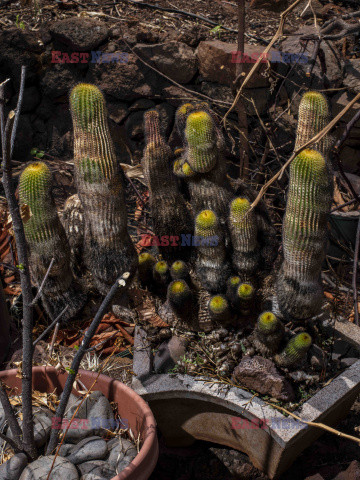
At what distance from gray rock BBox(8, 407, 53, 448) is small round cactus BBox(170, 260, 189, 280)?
72 centimetres

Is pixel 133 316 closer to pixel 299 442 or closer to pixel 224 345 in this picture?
pixel 224 345

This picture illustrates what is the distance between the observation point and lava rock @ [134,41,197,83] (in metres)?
3.54

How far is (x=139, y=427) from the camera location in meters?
1.53

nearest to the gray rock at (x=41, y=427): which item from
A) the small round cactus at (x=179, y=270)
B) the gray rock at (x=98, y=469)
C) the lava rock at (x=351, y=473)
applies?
the gray rock at (x=98, y=469)

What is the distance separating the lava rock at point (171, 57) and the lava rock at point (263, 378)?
2.42 m

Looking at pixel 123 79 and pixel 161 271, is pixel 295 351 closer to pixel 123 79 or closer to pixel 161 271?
pixel 161 271

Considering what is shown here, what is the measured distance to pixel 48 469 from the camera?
1.36 metres

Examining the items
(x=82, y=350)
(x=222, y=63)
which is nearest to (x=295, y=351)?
(x=82, y=350)

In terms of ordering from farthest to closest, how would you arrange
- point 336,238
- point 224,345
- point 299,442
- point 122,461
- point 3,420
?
point 336,238 → point 224,345 → point 299,442 → point 3,420 → point 122,461

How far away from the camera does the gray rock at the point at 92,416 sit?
1535 mm

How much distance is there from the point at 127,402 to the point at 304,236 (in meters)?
0.82

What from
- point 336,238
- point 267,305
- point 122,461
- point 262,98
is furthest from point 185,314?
point 262,98

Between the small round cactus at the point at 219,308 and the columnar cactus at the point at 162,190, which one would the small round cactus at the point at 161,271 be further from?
the small round cactus at the point at 219,308

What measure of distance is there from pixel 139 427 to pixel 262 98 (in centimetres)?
266
